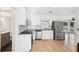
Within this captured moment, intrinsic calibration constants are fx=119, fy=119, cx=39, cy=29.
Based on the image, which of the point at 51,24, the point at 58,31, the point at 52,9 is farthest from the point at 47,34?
the point at 52,9

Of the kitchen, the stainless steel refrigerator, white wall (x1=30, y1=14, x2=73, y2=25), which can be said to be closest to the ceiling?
the kitchen

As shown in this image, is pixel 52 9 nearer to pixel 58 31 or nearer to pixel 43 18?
pixel 43 18

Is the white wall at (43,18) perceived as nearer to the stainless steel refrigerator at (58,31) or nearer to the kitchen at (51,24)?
the kitchen at (51,24)

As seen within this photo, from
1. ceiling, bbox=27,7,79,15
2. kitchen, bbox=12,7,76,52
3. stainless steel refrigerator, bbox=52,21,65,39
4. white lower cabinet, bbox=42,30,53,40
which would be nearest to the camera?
ceiling, bbox=27,7,79,15

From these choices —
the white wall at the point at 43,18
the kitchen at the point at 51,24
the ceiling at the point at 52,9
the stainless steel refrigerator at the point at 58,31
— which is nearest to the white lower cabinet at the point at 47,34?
the kitchen at the point at 51,24

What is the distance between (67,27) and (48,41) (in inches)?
22.2

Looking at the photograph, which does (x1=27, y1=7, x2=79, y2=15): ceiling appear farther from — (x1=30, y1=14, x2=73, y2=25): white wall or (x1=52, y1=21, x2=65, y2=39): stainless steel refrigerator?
(x1=52, y1=21, x2=65, y2=39): stainless steel refrigerator
